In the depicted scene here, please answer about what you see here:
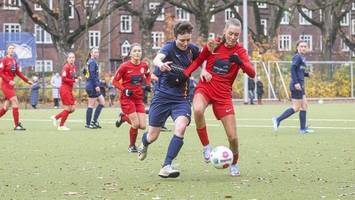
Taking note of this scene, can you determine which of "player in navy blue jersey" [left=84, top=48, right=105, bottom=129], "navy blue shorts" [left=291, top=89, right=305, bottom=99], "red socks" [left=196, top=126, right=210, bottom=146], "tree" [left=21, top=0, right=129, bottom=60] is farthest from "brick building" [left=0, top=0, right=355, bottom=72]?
"red socks" [left=196, top=126, right=210, bottom=146]

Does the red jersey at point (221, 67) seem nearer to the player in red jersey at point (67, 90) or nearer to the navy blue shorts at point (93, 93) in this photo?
the player in red jersey at point (67, 90)

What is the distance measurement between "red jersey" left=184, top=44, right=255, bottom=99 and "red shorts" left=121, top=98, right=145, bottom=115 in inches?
184

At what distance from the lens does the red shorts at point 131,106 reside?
49.3ft

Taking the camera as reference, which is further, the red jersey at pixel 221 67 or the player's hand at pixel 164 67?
the red jersey at pixel 221 67

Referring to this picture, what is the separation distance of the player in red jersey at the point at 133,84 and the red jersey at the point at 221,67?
14.5 ft

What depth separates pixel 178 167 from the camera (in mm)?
11375

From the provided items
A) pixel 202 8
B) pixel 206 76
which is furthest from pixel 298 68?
pixel 202 8

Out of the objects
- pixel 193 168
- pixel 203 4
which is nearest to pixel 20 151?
pixel 193 168

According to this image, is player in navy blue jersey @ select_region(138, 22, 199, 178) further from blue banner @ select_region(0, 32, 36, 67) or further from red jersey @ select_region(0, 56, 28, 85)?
blue banner @ select_region(0, 32, 36, 67)

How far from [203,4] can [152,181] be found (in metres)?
44.2

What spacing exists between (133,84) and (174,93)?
5160mm

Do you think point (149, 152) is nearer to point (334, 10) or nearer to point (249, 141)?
point (249, 141)

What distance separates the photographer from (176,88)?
34.3ft

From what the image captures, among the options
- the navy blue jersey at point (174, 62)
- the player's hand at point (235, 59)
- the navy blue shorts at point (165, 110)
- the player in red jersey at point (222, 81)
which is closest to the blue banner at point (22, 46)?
the navy blue shorts at point (165, 110)
